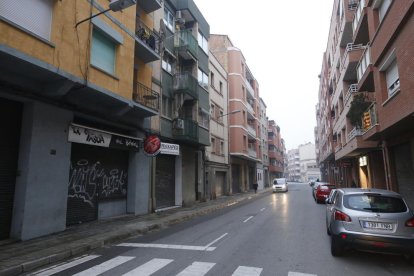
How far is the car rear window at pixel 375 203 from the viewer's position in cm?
679

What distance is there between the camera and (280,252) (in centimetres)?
758

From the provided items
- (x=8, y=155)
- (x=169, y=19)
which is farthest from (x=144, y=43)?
(x=8, y=155)

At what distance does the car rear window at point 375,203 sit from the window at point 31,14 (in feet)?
32.1

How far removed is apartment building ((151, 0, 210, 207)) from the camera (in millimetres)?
18578

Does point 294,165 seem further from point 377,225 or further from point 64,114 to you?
point 377,225

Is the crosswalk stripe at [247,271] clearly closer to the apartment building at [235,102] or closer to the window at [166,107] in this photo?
the window at [166,107]

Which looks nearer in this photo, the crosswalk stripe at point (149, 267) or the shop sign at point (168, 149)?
the crosswalk stripe at point (149, 267)

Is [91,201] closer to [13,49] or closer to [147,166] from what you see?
[147,166]

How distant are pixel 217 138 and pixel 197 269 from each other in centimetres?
2372

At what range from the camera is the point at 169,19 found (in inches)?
814

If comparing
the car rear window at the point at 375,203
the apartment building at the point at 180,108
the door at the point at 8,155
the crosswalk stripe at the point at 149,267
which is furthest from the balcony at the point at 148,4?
the car rear window at the point at 375,203

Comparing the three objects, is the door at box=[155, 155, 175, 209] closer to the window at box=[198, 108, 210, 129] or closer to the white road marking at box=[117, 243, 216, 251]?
the window at box=[198, 108, 210, 129]

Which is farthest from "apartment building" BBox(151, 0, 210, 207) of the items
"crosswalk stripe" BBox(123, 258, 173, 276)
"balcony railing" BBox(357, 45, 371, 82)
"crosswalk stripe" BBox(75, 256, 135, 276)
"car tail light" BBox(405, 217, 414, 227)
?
"car tail light" BBox(405, 217, 414, 227)

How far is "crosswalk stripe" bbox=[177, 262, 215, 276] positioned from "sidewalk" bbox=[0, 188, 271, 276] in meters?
3.33
